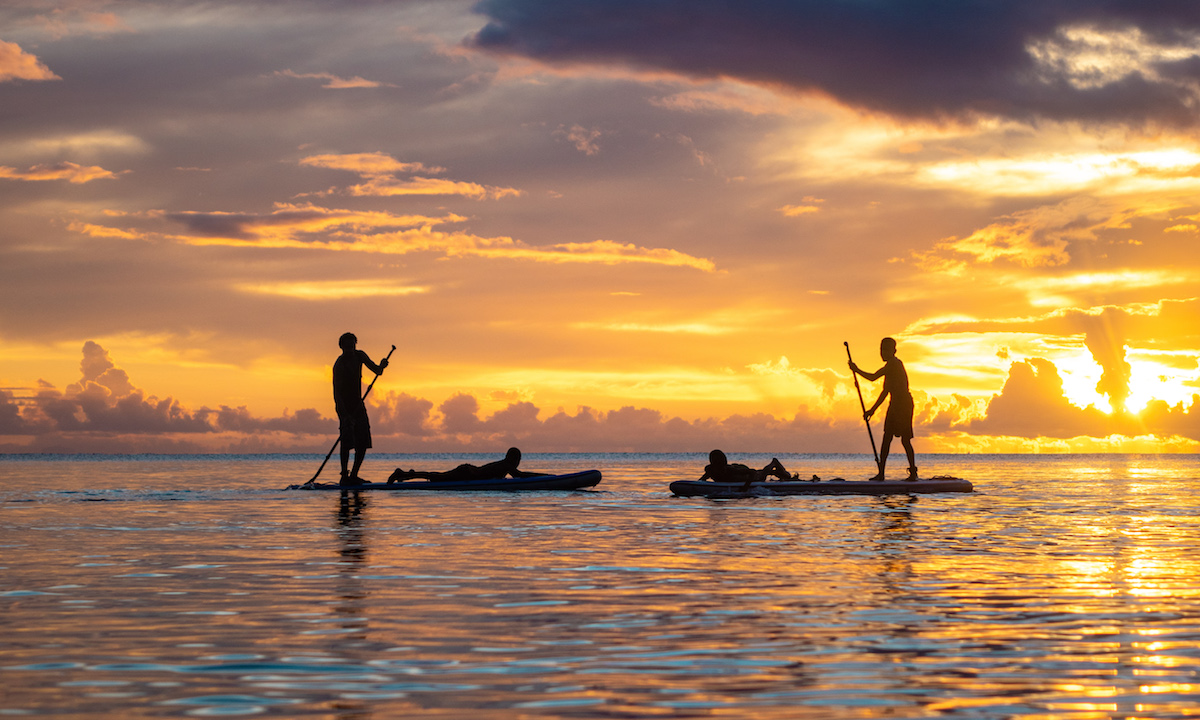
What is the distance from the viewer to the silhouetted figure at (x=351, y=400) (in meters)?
26.1

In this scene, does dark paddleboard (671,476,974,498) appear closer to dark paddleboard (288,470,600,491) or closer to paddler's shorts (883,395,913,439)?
paddler's shorts (883,395,913,439)

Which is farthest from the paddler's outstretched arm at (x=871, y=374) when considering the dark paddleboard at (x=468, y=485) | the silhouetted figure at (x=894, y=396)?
the dark paddleboard at (x=468, y=485)

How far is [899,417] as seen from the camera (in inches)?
1034

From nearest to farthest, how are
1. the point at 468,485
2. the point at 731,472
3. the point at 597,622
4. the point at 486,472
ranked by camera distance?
the point at 597,622 < the point at 731,472 < the point at 468,485 < the point at 486,472

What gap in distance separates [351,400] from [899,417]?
13.2m

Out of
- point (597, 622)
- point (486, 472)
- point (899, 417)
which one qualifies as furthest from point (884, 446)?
point (597, 622)

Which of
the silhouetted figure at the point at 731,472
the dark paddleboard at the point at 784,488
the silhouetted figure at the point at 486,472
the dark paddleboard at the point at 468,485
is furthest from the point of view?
the silhouetted figure at the point at 486,472

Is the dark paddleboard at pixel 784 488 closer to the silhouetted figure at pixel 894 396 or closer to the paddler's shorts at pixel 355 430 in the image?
the silhouetted figure at pixel 894 396

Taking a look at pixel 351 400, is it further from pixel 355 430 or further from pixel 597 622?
pixel 597 622

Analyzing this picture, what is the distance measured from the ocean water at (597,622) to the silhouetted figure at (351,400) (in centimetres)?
942

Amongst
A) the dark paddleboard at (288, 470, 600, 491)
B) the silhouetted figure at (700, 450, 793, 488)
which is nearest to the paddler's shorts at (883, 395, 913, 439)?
the silhouetted figure at (700, 450, 793, 488)

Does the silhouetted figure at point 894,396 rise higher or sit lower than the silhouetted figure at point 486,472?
higher

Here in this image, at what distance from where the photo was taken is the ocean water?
18.9 ft

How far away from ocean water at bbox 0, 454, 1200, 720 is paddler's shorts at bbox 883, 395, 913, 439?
9.43 metres
